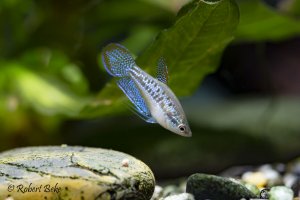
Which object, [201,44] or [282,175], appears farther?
[282,175]

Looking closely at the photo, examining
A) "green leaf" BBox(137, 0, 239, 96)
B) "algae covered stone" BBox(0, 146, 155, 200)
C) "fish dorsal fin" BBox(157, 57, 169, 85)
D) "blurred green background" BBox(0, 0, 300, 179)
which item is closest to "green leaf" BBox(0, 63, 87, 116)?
"blurred green background" BBox(0, 0, 300, 179)

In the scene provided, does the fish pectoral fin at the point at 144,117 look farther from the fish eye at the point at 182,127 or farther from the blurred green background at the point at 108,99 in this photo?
the blurred green background at the point at 108,99

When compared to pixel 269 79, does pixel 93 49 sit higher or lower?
higher

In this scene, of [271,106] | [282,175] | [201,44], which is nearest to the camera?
[201,44]

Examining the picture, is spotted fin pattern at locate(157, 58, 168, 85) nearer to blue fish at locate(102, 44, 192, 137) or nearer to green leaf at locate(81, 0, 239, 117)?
blue fish at locate(102, 44, 192, 137)

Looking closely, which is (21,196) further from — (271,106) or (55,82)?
(271,106)

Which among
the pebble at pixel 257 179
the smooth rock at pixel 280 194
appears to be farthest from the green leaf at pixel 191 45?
the smooth rock at pixel 280 194

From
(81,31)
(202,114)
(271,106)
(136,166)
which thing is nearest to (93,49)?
(81,31)

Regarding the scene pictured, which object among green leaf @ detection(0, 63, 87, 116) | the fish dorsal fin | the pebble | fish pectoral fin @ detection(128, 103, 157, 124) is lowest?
the pebble
